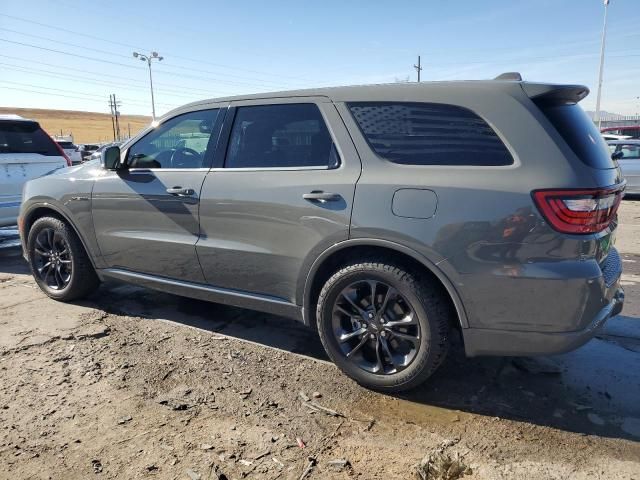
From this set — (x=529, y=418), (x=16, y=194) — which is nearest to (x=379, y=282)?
(x=529, y=418)

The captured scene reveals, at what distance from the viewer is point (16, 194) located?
6.67 metres

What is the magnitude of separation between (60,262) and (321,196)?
2944 millimetres

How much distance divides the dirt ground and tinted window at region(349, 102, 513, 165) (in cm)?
143

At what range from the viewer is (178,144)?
3.94m

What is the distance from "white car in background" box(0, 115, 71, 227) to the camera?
657 centimetres

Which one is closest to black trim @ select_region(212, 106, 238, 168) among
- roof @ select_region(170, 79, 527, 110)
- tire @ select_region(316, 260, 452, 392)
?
roof @ select_region(170, 79, 527, 110)

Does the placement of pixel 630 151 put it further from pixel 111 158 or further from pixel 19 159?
pixel 19 159

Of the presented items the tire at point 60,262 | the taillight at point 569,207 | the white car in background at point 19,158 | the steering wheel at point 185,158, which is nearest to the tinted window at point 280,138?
the steering wheel at point 185,158

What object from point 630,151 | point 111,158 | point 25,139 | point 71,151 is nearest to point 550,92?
point 111,158

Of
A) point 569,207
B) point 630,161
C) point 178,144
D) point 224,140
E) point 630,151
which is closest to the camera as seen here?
point 569,207

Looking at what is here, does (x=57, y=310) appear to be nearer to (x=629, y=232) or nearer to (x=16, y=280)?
(x=16, y=280)

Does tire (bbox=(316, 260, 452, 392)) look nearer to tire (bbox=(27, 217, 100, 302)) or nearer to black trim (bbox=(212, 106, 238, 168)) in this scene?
black trim (bbox=(212, 106, 238, 168))

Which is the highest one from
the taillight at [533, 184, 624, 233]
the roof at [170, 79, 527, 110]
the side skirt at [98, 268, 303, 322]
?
the roof at [170, 79, 527, 110]

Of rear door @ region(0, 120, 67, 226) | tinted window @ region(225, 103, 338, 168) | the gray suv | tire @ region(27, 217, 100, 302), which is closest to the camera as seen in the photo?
the gray suv
